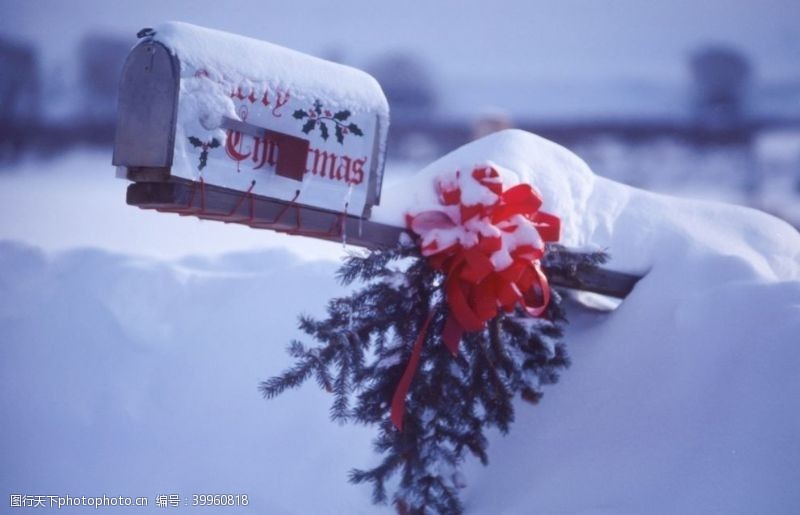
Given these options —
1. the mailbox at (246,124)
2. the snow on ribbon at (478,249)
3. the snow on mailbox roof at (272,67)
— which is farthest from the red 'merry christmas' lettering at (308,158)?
the snow on ribbon at (478,249)

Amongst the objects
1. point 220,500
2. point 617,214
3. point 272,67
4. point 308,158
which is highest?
point 272,67

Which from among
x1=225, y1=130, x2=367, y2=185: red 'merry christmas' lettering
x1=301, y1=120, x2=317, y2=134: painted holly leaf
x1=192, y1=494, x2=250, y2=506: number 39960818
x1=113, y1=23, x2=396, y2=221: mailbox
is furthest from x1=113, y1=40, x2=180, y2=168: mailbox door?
x1=192, y1=494, x2=250, y2=506: number 39960818

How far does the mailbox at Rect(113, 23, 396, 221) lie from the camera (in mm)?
1753

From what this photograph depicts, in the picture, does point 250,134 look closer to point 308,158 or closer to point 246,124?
point 246,124

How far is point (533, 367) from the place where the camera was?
2334 mm

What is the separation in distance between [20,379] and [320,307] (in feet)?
4.36

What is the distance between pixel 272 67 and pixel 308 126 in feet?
0.56

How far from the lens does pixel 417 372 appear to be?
216 cm

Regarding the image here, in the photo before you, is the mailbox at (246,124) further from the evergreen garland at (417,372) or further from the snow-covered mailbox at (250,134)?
the evergreen garland at (417,372)

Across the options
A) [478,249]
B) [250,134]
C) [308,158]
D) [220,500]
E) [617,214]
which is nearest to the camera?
[250,134]

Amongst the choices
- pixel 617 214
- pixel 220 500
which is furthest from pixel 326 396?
pixel 617 214

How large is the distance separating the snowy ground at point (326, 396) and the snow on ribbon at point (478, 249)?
0.83ft

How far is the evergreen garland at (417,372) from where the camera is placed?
2080mm

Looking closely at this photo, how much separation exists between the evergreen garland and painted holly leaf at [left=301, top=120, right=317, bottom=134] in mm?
359
